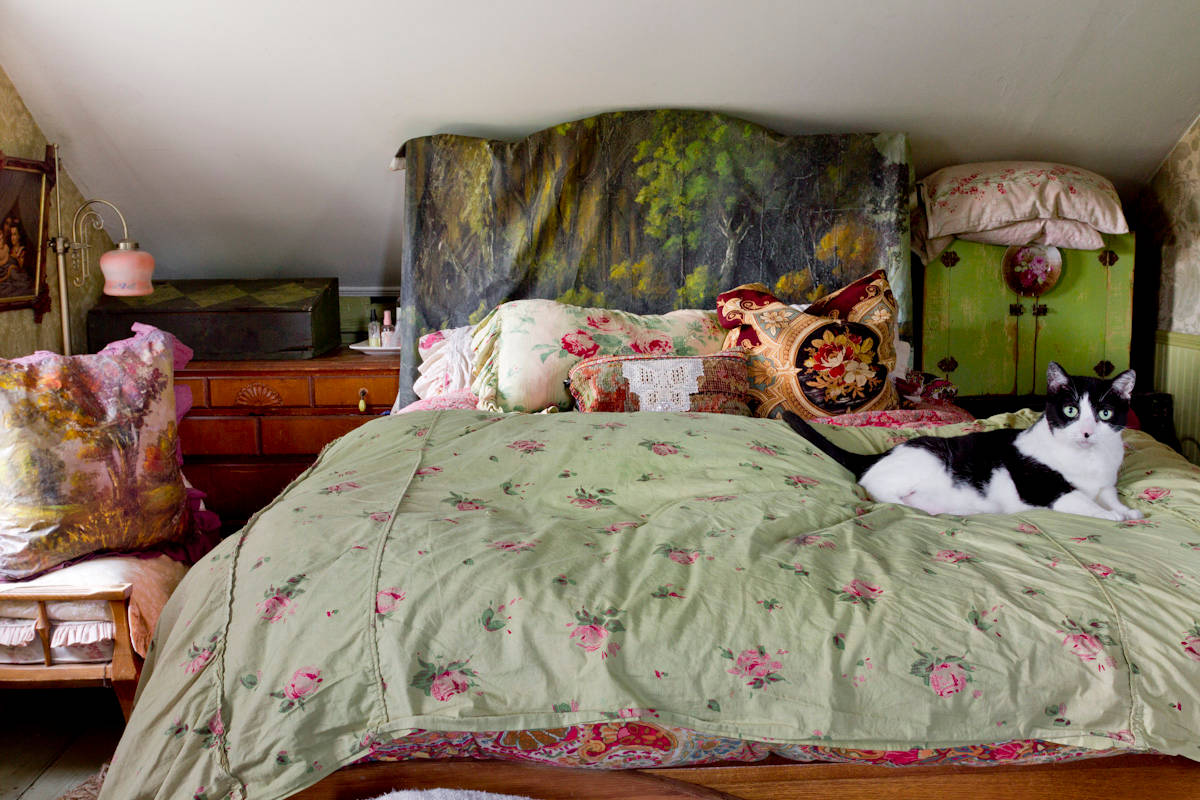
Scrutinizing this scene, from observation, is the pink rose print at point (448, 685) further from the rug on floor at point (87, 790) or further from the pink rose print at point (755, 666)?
the rug on floor at point (87, 790)

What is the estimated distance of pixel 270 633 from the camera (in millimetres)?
1250

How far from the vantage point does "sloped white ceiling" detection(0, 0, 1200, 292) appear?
2668 millimetres

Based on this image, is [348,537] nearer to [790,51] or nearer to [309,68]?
[309,68]

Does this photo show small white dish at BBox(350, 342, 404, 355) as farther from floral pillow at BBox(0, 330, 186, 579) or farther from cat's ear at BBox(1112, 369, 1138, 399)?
cat's ear at BBox(1112, 369, 1138, 399)

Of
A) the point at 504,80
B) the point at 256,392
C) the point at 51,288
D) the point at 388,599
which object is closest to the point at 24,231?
the point at 51,288

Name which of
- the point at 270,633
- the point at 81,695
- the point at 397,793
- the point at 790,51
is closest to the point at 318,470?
the point at 270,633

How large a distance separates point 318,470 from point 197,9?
1.56m

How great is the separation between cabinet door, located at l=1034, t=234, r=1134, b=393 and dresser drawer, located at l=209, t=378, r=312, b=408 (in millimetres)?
2778

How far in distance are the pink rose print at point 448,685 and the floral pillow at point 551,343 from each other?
4.69 feet

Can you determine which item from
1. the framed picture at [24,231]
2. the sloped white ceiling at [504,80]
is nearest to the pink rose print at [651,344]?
the sloped white ceiling at [504,80]

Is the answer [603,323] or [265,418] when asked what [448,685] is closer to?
[603,323]

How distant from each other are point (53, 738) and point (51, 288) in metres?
1.80

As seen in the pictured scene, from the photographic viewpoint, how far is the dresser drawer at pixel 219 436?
334 centimetres

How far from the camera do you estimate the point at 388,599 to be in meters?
1.26
